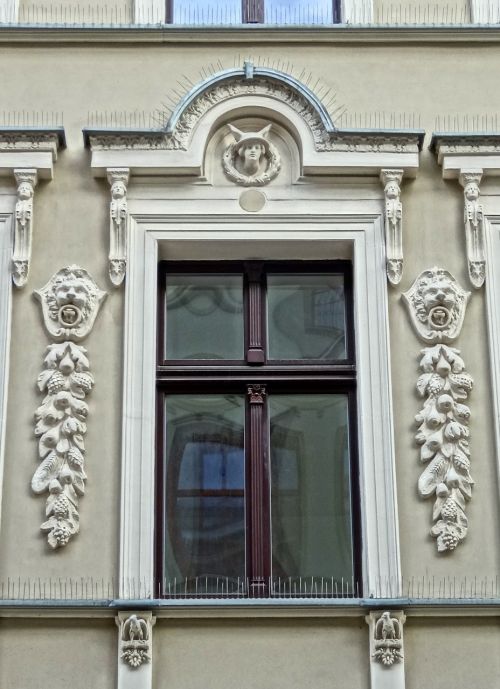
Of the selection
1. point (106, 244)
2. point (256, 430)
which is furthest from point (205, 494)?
point (106, 244)

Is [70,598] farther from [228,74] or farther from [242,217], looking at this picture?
[228,74]

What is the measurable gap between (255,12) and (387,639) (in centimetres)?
519

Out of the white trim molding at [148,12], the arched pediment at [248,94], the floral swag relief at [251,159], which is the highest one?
the white trim molding at [148,12]

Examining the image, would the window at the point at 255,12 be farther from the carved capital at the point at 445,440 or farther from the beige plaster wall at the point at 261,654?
the beige plaster wall at the point at 261,654

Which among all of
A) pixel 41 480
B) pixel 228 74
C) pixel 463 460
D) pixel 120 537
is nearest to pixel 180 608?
pixel 120 537

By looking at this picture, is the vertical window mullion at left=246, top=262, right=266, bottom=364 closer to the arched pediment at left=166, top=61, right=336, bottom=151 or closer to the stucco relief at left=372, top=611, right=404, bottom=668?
the arched pediment at left=166, top=61, right=336, bottom=151

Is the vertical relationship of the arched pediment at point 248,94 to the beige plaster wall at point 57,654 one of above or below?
above

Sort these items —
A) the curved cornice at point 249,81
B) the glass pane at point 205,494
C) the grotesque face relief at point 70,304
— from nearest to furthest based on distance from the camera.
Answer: the glass pane at point 205,494
the grotesque face relief at point 70,304
the curved cornice at point 249,81

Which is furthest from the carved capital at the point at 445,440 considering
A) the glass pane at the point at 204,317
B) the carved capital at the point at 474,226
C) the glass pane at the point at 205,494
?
the glass pane at the point at 204,317

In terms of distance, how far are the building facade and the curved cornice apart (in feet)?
0.07

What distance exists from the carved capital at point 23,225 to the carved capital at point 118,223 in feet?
1.96

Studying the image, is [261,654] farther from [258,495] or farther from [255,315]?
[255,315]

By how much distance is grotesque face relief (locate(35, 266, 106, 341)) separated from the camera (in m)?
11.7

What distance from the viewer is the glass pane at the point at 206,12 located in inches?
504
